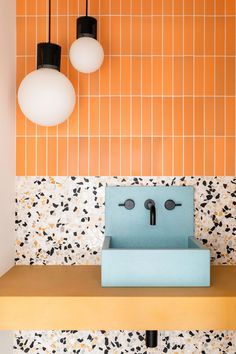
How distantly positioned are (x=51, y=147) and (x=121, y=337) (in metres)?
1.22

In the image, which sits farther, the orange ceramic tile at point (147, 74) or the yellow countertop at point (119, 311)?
the orange ceramic tile at point (147, 74)

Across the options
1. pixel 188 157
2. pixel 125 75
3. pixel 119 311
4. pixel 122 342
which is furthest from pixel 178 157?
pixel 122 342

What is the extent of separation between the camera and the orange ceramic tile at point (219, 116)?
2350mm

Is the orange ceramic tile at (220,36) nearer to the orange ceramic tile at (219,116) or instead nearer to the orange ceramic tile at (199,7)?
the orange ceramic tile at (199,7)

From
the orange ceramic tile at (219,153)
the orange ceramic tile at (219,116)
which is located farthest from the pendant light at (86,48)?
the orange ceramic tile at (219,153)

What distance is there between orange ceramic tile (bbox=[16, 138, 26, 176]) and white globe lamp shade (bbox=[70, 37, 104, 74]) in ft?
1.90

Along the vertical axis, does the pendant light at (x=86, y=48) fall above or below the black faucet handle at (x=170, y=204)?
above

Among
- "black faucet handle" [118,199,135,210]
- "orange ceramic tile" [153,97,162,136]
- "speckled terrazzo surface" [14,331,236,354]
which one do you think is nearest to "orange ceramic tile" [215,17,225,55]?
"orange ceramic tile" [153,97,162,136]

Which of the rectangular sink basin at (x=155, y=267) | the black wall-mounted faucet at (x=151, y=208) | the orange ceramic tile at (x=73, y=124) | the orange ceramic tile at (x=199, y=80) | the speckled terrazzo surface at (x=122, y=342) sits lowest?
the speckled terrazzo surface at (x=122, y=342)

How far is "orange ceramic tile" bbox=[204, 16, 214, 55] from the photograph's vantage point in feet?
7.71

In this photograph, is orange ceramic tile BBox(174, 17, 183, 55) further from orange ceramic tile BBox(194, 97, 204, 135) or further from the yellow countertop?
the yellow countertop

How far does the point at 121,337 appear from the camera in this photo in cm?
232

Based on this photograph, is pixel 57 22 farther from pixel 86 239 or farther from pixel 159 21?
pixel 86 239

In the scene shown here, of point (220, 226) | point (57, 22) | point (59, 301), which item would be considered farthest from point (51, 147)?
point (220, 226)
